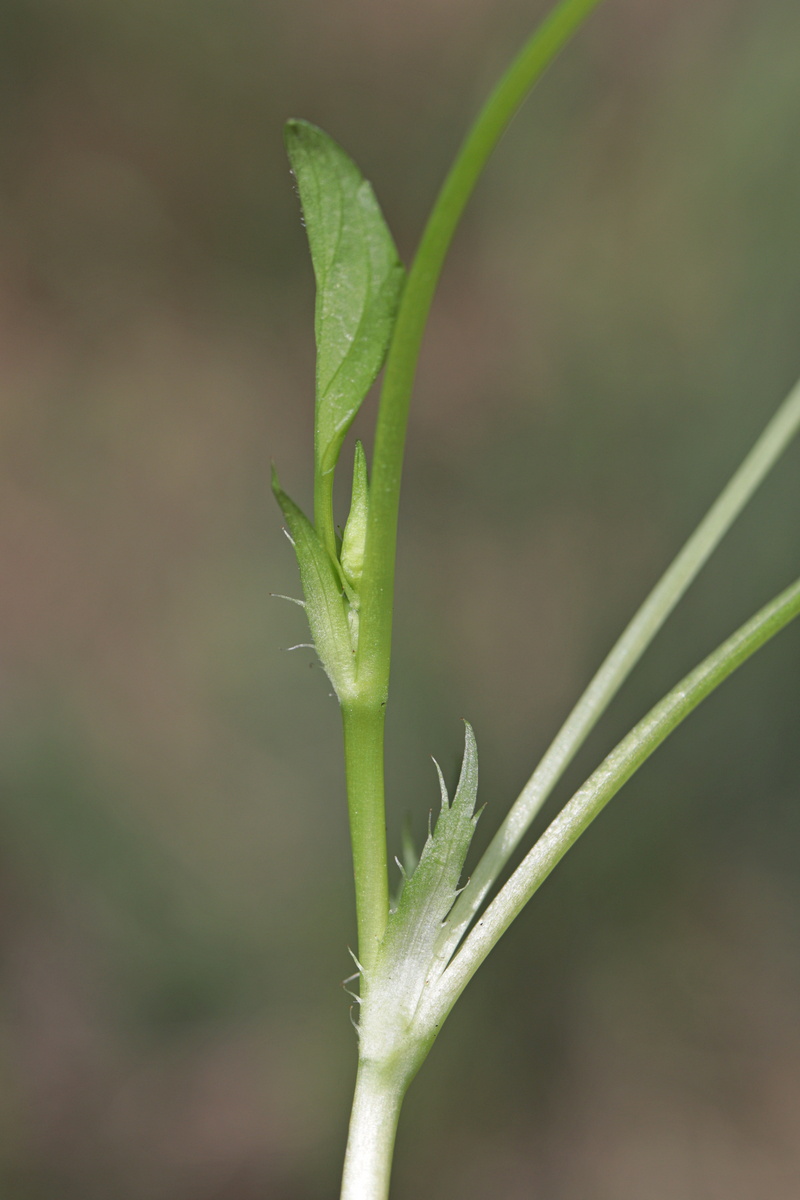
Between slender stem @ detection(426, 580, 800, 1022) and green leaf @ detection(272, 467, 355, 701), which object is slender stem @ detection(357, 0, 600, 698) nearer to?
green leaf @ detection(272, 467, 355, 701)

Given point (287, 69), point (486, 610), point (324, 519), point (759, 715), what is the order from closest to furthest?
point (324, 519) → point (759, 715) → point (486, 610) → point (287, 69)

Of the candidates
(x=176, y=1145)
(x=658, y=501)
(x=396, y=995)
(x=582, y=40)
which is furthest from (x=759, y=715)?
(x=582, y=40)

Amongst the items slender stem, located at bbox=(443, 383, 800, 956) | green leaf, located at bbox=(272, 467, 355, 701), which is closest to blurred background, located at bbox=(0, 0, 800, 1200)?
slender stem, located at bbox=(443, 383, 800, 956)

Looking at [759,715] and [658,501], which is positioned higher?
[658,501]

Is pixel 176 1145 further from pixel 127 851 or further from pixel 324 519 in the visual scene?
pixel 324 519

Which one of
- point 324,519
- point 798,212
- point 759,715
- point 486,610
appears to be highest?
point 798,212

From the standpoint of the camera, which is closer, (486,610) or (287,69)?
(486,610)

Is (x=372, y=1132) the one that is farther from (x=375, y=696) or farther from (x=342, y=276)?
(x=342, y=276)
